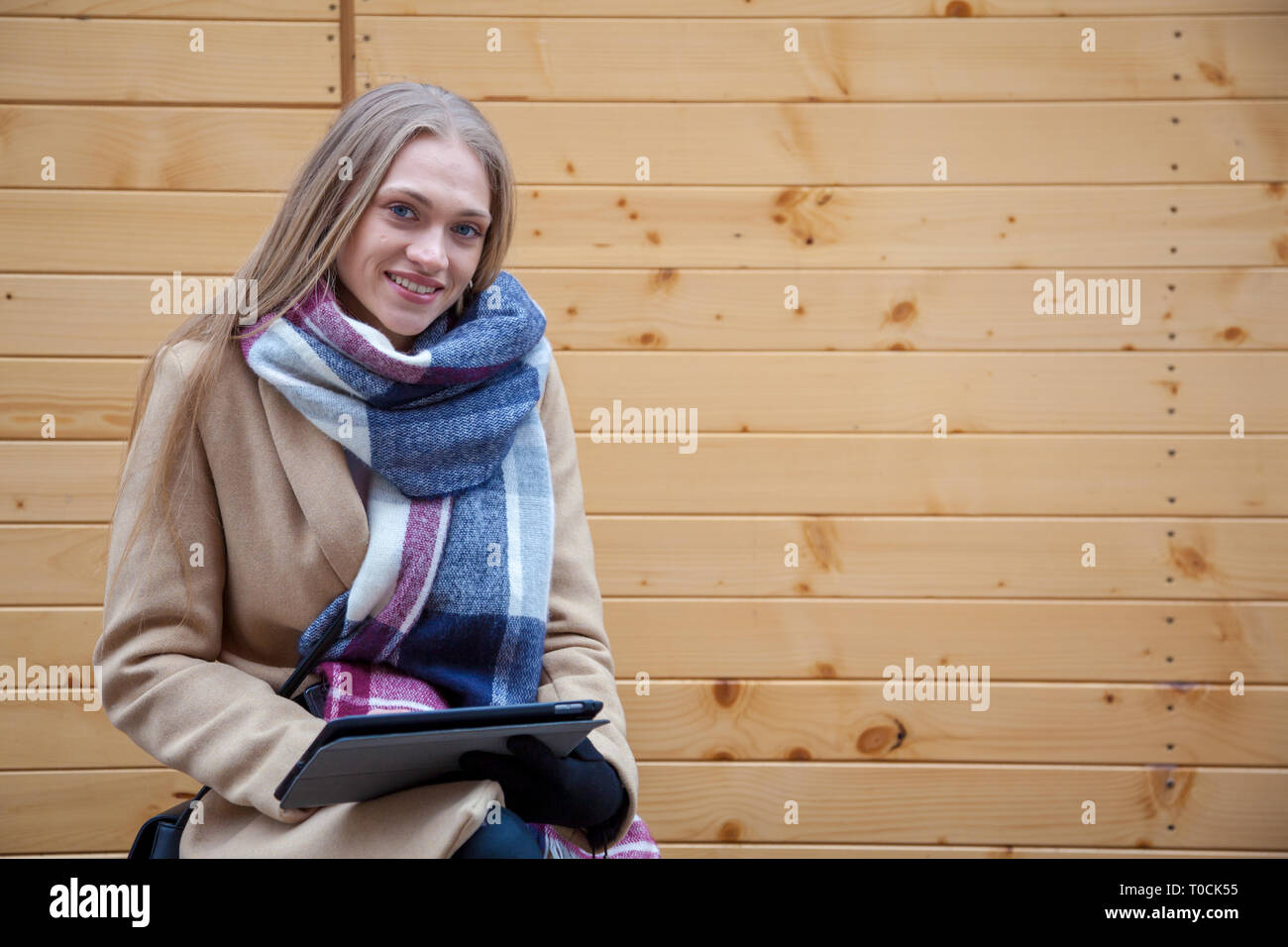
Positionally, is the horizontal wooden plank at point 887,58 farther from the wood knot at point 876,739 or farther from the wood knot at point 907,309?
the wood knot at point 876,739

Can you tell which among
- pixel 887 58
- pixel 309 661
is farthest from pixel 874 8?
pixel 309 661

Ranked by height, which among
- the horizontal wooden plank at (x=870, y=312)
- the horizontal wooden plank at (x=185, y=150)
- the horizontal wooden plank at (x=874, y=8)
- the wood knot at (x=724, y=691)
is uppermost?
the horizontal wooden plank at (x=874, y=8)

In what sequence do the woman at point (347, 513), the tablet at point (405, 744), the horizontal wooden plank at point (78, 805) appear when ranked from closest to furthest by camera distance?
the tablet at point (405, 744) < the woman at point (347, 513) < the horizontal wooden plank at point (78, 805)

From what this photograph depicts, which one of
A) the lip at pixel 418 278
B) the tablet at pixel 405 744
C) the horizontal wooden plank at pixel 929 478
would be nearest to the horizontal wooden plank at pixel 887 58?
the horizontal wooden plank at pixel 929 478

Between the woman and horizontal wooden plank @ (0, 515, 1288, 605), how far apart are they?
0.88 m

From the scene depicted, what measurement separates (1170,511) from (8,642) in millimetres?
2641

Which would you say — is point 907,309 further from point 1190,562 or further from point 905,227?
point 1190,562

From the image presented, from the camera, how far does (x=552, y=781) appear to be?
1279 millimetres

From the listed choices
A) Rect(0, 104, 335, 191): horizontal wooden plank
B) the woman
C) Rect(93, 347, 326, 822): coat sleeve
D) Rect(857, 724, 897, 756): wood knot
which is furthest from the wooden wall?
Rect(93, 347, 326, 822): coat sleeve

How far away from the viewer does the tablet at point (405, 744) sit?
1080 mm

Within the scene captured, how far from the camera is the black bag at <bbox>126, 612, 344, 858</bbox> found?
4.51ft

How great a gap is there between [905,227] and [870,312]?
212 millimetres

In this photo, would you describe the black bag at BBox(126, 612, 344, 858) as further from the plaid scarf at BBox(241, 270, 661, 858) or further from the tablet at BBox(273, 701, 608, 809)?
the tablet at BBox(273, 701, 608, 809)

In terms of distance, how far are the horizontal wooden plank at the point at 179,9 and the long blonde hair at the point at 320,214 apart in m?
1.05
